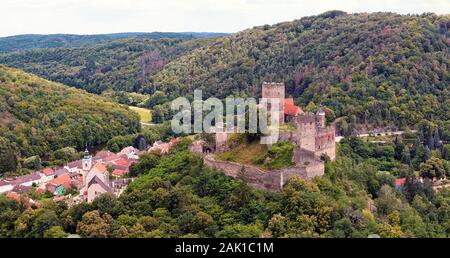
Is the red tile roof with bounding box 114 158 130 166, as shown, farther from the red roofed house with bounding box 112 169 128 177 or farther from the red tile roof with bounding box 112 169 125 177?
the red roofed house with bounding box 112 169 128 177

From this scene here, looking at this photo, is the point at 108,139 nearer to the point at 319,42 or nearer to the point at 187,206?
the point at 319,42

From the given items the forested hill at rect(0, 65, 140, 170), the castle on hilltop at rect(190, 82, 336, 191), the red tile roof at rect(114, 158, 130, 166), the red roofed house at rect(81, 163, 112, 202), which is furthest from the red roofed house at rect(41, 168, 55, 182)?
the castle on hilltop at rect(190, 82, 336, 191)

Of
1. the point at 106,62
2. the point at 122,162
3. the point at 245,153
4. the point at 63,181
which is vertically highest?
the point at 106,62

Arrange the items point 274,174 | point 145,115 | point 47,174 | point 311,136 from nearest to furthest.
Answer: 1. point 274,174
2. point 311,136
3. point 47,174
4. point 145,115

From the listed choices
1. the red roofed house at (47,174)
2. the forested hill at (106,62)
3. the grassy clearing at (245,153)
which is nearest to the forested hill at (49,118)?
the red roofed house at (47,174)

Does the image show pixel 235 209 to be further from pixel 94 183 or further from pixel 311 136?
pixel 94 183

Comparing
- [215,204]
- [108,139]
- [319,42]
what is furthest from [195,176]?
[319,42]

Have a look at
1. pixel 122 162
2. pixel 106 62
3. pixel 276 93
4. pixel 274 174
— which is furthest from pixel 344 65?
pixel 106 62
